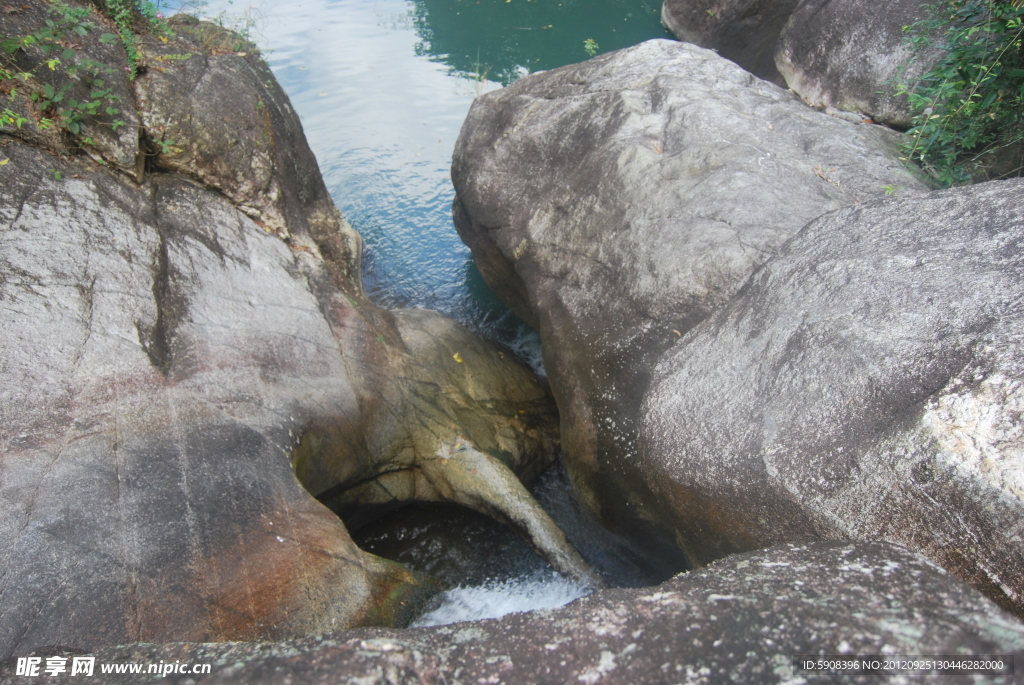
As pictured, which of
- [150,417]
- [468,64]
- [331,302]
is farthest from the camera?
[468,64]

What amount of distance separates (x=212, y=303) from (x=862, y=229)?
4.08 m

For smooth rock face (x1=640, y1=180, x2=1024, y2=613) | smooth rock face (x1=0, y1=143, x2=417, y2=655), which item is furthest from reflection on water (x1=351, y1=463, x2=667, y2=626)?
smooth rock face (x1=640, y1=180, x2=1024, y2=613)

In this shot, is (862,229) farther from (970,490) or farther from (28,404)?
(28,404)

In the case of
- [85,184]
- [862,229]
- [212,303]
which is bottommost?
[212,303]

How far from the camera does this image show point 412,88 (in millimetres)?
12312

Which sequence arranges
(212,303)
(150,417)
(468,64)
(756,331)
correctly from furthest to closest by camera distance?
1. (468,64)
2. (212,303)
3. (150,417)
4. (756,331)

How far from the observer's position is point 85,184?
4.34 m

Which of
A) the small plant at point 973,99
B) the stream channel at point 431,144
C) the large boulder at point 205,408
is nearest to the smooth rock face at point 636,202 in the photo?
the small plant at point 973,99

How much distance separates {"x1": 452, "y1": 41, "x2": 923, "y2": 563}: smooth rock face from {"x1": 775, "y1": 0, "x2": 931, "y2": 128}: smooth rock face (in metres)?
2.25

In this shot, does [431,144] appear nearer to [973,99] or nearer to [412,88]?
[412,88]

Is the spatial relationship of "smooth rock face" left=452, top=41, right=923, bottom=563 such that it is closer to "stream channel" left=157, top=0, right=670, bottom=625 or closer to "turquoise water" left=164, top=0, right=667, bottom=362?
"stream channel" left=157, top=0, right=670, bottom=625

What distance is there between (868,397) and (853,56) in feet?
22.6

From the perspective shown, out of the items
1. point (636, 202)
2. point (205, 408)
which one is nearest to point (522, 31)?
point (636, 202)

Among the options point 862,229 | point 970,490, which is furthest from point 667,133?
point 970,490
